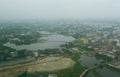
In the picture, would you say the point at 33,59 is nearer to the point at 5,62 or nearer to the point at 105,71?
the point at 5,62

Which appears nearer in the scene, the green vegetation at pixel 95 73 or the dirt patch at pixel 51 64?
the green vegetation at pixel 95 73

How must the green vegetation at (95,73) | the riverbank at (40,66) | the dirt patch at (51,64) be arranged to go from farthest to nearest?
the dirt patch at (51,64) < the riverbank at (40,66) < the green vegetation at (95,73)

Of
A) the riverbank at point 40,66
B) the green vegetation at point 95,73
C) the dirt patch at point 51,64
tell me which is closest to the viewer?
the green vegetation at point 95,73

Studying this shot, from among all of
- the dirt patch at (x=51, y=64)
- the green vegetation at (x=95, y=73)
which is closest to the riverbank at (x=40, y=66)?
the dirt patch at (x=51, y=64)

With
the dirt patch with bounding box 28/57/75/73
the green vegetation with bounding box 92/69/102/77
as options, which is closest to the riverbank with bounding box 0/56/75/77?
the dirt patch with bounding box 28/57/75/73

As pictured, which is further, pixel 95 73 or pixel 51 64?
pixel 51 64

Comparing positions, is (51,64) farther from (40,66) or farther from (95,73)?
(95,73)

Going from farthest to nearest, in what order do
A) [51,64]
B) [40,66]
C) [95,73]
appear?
[51,64] → [40,66] → [95,73]

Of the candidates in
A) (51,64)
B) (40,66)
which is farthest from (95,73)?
(40,66)

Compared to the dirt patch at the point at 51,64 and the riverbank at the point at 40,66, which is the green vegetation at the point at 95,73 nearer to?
the riverbank at the point at 40,66

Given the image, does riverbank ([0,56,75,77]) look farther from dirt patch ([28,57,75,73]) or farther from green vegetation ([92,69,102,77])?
green vegetation ([92,69,102,77])

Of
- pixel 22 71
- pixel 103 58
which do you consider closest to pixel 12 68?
pixel 22 71
